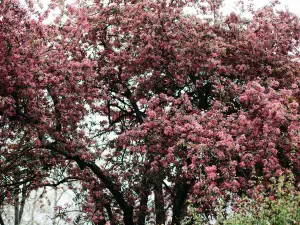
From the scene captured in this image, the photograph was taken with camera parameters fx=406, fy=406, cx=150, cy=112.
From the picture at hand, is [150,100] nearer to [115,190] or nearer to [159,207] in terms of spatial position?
[115,190]

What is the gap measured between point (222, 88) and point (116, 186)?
16.0ft

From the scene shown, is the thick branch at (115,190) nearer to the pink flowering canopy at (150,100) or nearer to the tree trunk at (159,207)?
the pink flowering canopy at (150,100)

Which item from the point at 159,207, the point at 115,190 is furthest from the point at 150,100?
the point at 159,207

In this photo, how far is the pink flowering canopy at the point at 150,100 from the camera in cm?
1016

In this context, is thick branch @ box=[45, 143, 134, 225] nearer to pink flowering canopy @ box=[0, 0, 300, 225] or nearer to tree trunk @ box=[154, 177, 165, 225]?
pink flowering canopy @ box=[0, 0, 300, 225]

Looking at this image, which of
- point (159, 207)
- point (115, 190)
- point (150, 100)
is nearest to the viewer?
point (150, 100)

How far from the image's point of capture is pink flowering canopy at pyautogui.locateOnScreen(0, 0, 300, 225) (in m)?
10.2

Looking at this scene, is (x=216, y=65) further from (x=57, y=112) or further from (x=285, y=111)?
(x=57, y=112)

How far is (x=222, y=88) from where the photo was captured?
12.0 m

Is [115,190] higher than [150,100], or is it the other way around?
[150,100]

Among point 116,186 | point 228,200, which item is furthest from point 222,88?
point 116,186

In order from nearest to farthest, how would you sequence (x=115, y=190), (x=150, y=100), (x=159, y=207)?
(x=150, y=100) → (x=115, y=190) → (x=159, y=207)

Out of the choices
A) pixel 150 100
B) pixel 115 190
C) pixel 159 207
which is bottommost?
pixel 159 207

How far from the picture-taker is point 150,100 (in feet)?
39.4
